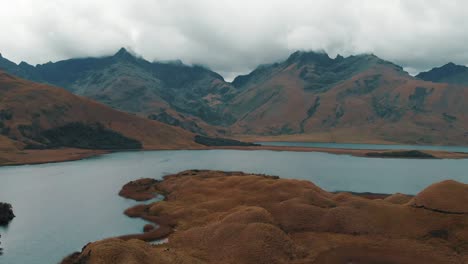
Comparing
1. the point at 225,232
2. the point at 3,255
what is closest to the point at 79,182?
the point at 3,255

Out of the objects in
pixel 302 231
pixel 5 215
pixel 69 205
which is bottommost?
pixel 69 205

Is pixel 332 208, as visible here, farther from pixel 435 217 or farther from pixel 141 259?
pixel 141 259

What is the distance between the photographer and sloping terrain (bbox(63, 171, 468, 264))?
68312mm

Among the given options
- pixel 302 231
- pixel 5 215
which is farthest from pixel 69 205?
pixel 302 231

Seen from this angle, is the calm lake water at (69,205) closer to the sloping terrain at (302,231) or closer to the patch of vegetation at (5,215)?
the patch of vegetation at (5,215)

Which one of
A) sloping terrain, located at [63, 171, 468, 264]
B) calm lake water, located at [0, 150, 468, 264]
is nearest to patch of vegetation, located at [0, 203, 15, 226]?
calm lake water, located at [0, 150, 468, 264]

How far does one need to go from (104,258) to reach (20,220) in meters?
60.5

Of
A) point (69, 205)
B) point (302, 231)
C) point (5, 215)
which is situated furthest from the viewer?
point (69, 205)

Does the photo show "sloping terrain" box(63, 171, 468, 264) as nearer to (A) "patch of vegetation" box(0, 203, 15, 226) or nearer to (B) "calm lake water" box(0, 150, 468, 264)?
(B) "calm lake water" box(0, 150, 468, 264)

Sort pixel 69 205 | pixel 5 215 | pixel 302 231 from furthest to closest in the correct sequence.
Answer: pixel 69 205, pixel 5 215, pixel 302 231

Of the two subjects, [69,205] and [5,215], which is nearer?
[5,215]

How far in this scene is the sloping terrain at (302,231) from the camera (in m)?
68.3

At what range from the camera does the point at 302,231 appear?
84688 millimetres

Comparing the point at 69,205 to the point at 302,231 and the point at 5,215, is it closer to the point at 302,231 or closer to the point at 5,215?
the point at 5,215
